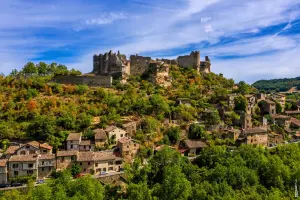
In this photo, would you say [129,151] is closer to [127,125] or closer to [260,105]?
[127,125]

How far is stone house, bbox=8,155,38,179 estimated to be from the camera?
27.0 meters

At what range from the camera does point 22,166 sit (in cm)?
2719

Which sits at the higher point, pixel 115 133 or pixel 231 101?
pixel 231 101

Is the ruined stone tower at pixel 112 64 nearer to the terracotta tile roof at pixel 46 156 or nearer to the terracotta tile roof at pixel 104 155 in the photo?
the terracotta tile roof at pixel 104 155

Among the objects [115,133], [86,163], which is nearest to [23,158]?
[86,163]

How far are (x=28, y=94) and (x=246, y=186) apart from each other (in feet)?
108

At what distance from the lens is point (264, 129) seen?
129 ft

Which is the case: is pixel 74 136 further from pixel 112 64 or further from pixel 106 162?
pixel 112 64

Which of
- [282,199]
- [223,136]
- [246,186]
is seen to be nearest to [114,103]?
[223,136]

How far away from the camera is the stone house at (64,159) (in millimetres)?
28797

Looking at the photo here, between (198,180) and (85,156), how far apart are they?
12613mm

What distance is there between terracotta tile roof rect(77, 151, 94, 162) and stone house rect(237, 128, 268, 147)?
20326 mm

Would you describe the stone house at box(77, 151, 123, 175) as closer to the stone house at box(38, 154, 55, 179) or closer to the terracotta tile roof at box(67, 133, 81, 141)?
the terracotta tile roof at box(67, 133, 81, 141)

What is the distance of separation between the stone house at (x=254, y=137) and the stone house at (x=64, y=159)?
22294 millimetres
